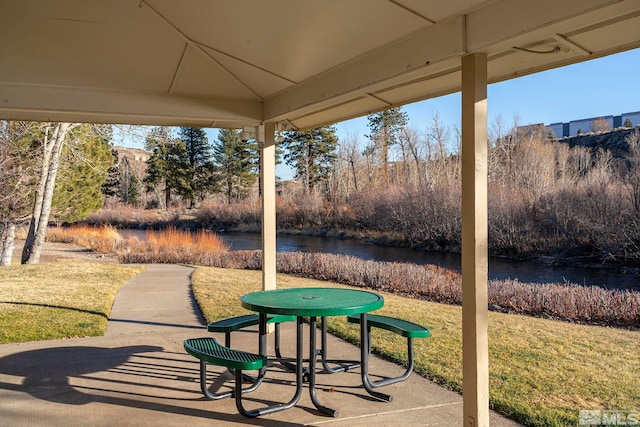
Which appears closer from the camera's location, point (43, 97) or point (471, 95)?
point (471, 95)

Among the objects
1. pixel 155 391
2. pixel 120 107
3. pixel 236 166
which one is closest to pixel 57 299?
pixel 120 107

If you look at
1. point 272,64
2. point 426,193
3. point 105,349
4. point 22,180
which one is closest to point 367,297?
point 272,64

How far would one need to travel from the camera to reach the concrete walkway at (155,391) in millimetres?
3742

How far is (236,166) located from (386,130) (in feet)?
40.0

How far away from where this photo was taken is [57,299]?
8688 mm

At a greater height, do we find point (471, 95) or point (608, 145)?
point (608, 145)

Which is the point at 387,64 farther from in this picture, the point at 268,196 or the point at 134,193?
the point at 134,193

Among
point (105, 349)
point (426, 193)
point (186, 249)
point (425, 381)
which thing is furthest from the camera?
point (426, 193)

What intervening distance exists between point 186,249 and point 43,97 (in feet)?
43.6

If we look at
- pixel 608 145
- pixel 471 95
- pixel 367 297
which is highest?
pixel 608 145

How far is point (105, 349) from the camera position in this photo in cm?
570

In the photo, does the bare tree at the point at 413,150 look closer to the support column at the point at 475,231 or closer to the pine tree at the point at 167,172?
the pine tree at the point at 167,172

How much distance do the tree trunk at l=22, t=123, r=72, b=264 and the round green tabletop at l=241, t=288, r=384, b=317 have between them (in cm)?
1093

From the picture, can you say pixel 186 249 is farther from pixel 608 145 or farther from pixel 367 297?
pixel 608 145
